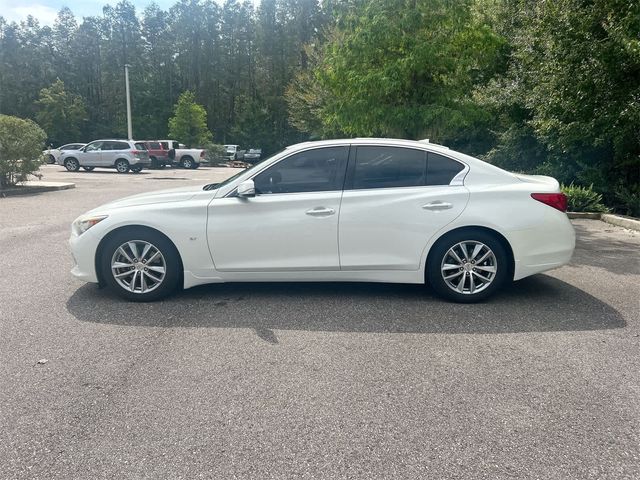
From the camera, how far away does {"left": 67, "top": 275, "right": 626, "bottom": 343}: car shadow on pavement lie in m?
4.38

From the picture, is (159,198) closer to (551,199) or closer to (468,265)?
(468,265)

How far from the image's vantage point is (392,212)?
484cm

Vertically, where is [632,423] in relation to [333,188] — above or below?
below

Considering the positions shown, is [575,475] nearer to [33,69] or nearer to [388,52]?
[388,52]

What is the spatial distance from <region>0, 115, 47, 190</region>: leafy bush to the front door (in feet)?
42.1


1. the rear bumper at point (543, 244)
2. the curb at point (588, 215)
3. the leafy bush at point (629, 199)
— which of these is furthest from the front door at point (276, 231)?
the leafy bush at point (629, 199)

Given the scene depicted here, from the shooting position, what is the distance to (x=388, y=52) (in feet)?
34.8

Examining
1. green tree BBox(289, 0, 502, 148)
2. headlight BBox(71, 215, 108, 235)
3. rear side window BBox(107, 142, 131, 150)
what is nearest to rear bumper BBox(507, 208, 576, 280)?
headlight BBox(71, 215, 108, 235)

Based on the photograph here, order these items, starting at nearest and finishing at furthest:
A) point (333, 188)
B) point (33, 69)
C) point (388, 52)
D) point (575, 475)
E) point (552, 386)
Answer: point (575, 475) < point (552, 386) < point (333, 188) < point (388, 52) < point (33, 69)

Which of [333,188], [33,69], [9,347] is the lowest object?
[9,347]

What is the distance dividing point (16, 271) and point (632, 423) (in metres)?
6.50

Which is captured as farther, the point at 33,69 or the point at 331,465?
the point at 33,69

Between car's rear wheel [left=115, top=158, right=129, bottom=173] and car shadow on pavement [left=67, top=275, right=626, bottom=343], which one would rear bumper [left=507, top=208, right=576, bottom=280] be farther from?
car's rear wheel [left=115, top=158, right=129, bottom=173]

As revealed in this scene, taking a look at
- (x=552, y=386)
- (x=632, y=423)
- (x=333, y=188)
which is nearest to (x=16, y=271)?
(x=333, y=188)
